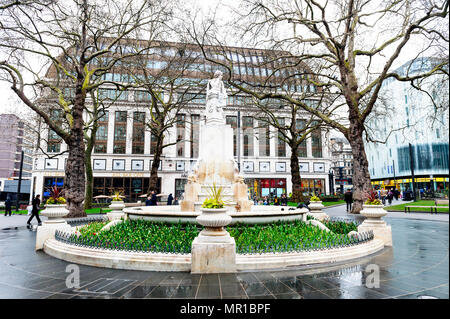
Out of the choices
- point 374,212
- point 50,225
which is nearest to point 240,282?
point 374,212

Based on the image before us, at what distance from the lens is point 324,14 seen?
17.0m

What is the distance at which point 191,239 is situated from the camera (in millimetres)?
7258

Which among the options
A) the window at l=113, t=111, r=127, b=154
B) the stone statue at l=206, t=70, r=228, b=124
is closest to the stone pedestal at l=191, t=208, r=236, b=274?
the stone statue at l=206, t=70, r=228, b=124

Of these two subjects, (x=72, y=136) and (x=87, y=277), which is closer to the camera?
(x=87, y=277)

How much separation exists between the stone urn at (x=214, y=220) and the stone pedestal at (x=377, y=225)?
5802 mm

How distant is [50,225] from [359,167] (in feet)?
60.1

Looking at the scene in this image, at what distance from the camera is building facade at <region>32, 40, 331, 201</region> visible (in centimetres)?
4416

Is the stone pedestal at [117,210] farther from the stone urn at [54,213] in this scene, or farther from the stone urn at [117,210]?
the stone urn at [54,213]

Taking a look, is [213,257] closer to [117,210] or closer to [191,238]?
[191,238]

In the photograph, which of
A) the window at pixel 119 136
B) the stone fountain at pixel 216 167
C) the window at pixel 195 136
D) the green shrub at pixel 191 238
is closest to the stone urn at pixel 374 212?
the green shrub at pixel 191 238

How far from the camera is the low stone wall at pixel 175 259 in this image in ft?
18.9
